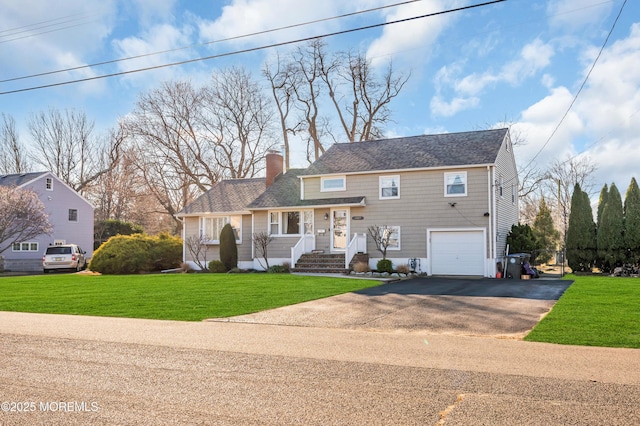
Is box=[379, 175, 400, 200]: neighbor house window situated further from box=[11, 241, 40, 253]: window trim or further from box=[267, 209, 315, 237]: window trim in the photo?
box=[11, 241, 40, 253]: window trim

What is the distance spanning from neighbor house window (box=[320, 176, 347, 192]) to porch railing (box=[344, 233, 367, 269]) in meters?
2.77

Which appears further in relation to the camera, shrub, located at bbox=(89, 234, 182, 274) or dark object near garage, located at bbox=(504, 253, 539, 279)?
shrub, located at bbox=(89, 234, 182, 274)

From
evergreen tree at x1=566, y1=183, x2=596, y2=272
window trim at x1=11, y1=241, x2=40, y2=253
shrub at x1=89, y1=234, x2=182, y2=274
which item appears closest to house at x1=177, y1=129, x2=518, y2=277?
shrub at x1=89, y1=234, x2=182, y2=274


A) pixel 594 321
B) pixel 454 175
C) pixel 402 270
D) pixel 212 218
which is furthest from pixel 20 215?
pixel 594 321

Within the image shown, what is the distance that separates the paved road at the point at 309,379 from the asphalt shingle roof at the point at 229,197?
18.7 m

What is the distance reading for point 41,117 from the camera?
148 ft

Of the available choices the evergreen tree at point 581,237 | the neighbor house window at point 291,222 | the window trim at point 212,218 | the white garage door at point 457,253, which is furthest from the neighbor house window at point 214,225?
the evergreen tree at point 581,237

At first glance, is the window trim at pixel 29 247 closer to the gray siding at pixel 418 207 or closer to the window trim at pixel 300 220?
the window trim at pixel 300 220

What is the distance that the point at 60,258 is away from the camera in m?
27.6

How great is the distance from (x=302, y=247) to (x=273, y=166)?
6448 mm

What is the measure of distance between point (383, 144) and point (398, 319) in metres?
16.9

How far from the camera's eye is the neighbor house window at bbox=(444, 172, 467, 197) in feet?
70.6

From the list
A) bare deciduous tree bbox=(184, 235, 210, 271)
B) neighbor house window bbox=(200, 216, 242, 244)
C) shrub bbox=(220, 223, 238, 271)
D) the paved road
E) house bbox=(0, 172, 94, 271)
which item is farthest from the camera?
house bbox=(0, 172, 94, 271)

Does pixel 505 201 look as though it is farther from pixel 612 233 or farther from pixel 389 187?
pixel 389 187
